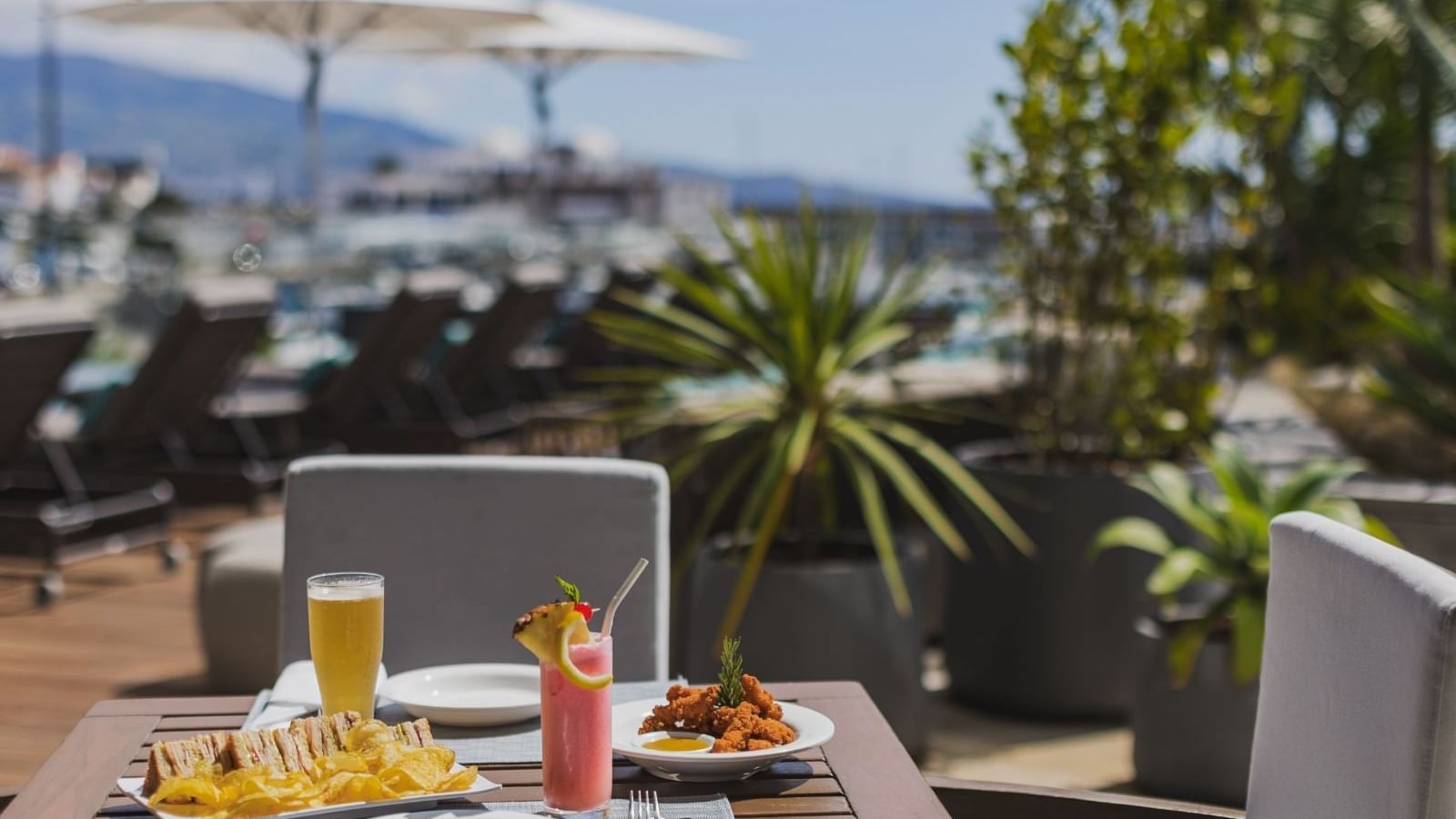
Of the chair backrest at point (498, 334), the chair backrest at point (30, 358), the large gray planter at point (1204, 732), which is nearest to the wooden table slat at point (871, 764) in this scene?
the large gray planter at point (1204, 732)

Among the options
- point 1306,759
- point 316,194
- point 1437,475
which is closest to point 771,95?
point 316,194

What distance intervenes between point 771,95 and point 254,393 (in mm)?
52299

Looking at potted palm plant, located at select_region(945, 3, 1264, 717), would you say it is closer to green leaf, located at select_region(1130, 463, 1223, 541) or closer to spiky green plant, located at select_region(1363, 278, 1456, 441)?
green leaf, located at select_region(1130, 463, 1223, 541)

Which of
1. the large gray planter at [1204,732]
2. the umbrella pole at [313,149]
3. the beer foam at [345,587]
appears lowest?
the large gray planter at [1204,732]

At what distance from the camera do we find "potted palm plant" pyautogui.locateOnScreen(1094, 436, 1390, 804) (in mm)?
3512

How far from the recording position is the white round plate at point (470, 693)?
172 cm

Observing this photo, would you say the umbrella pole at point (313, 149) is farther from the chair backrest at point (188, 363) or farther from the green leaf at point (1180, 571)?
the green leaf at point (1180, 571)

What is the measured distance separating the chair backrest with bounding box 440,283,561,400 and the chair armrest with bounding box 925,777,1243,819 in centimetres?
652

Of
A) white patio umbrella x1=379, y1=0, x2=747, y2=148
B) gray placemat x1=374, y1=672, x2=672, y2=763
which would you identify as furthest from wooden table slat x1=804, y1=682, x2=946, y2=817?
white patio umbrella x1=379, y1=0, x2=747, y2=148

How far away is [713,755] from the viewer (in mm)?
1547

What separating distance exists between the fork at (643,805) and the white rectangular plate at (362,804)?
4.6 inches

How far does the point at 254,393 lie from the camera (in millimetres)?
8359

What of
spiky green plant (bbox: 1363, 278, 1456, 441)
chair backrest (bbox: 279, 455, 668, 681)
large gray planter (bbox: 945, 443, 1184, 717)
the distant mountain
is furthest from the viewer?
the distant mountain

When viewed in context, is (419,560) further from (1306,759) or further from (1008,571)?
(1008,571)
